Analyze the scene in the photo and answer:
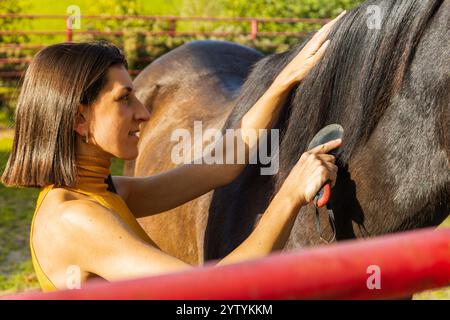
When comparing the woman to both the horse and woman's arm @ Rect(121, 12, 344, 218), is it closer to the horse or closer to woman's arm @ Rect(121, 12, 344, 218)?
the horse

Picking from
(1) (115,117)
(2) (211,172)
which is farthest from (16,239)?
(1) (115,117)

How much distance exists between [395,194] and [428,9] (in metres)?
0.44

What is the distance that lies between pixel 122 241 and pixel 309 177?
0.47 m

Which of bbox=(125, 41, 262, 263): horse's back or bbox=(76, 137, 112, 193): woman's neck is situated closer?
bbox=(76, 137, 112, 193): woman's neck

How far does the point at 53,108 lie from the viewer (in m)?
1.76

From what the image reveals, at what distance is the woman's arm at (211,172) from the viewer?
84.5 inches

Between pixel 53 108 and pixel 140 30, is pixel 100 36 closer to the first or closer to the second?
pixel 140 30

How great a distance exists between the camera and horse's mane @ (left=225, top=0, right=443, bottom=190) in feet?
5.93

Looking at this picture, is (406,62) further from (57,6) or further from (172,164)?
(57,6)

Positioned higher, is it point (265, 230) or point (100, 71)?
point (100, 71)

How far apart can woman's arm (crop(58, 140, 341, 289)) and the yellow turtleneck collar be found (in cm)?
16

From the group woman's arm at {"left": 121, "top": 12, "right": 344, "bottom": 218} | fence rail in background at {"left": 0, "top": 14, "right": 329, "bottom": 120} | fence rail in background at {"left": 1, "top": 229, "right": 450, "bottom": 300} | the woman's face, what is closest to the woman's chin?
the woman's face
